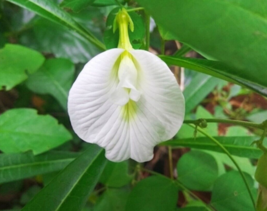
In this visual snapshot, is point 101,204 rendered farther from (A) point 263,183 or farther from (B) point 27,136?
(A) point 263,183

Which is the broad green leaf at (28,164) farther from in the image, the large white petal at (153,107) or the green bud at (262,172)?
the green bud at (262,172)

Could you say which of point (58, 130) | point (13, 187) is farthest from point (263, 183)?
point (13, 187)

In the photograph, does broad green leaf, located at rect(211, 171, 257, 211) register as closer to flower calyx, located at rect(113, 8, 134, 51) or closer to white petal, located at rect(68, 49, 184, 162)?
white petal, located at rect(68, 49, 184, 162)

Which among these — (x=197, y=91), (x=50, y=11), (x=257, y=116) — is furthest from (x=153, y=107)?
(x=257, y=116)

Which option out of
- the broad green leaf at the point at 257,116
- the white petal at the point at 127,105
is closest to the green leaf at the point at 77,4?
the white petal at the point at 127,105

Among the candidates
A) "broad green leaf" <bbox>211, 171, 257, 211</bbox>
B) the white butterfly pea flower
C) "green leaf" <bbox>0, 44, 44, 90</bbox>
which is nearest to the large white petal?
the white butterfly pea flower

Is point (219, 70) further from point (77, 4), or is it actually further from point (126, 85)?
point (77, 4)
